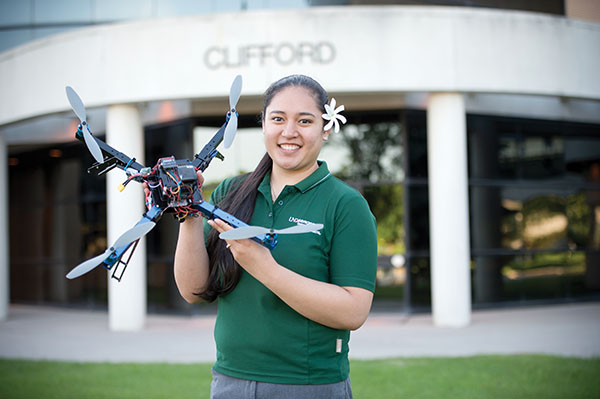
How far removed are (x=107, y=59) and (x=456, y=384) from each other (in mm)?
7684

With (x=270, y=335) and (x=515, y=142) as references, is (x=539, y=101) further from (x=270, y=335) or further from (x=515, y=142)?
(x=270, y=335)

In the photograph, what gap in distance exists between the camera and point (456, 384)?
20.2 feet

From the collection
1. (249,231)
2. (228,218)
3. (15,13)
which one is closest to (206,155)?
(228,218)

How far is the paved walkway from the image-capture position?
8164 mm

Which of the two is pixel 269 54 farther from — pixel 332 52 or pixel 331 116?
pixel 331 116

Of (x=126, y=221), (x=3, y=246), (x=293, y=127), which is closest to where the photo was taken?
(x=293, y=127)

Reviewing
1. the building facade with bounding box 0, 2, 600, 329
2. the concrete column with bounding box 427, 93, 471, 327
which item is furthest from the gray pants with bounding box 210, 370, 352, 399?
the concrete column with bounding box 427, 93, 471, 327

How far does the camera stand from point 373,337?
9492 millimetres

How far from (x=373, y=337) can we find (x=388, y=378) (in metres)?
3.05

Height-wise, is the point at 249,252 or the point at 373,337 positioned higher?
the point at 249,252

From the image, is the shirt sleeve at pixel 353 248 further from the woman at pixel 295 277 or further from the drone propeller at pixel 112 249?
the drone propeller at pixel 112 249

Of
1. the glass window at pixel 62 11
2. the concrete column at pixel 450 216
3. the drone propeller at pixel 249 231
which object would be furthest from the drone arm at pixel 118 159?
the glass window at pixel 62 11

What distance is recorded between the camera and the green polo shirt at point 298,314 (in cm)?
172

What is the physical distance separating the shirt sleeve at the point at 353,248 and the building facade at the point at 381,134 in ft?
27.0
